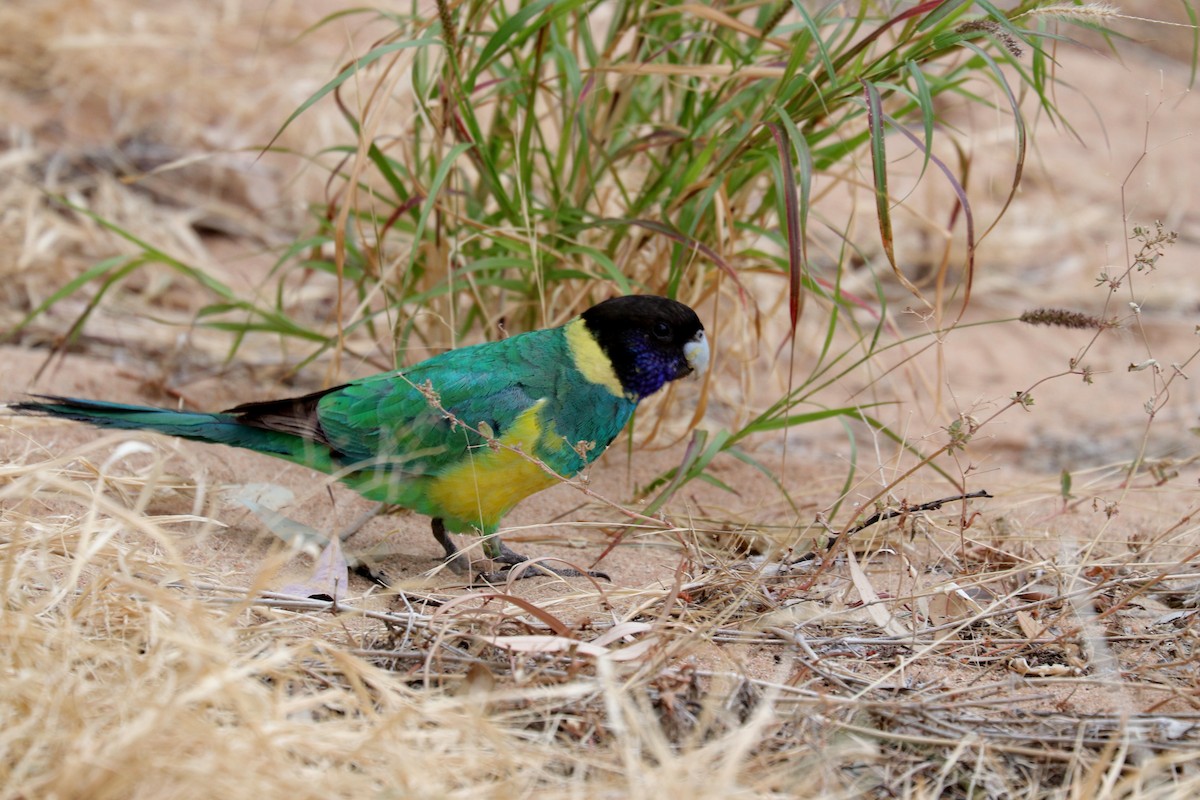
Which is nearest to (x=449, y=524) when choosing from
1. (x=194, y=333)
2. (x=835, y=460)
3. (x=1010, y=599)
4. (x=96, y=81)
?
(x=1010, y=599)

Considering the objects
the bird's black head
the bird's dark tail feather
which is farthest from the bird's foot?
the bird's dark tail feather

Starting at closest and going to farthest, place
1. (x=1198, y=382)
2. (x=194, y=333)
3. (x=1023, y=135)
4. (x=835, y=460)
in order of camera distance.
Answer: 1. (x=1023, y=135)
2. (x=835, y=460)
3. (x=194, y=333)
4. (x=1198, y=382)

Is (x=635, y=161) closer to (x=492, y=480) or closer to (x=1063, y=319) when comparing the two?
(x=492, y=480)

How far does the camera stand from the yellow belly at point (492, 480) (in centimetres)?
272

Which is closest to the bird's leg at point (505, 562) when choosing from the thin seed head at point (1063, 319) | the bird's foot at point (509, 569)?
the bird's foot at point (509, 569)

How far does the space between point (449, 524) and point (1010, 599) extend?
140 cm

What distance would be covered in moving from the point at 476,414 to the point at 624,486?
2.59ft

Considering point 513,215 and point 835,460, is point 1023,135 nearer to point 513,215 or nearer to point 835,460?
point 513,215

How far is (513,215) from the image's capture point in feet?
10.6

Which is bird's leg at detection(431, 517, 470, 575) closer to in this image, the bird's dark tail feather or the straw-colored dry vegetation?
the straw-colored dry vegetation

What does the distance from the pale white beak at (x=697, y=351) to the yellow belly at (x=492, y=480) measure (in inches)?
16.6

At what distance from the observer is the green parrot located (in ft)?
9.16

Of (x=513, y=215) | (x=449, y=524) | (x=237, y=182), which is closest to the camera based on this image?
(x=449, y=524)

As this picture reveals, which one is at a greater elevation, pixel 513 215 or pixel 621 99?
pixel 621 99
